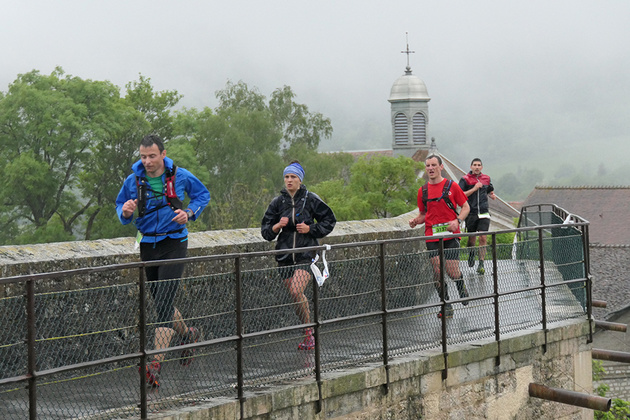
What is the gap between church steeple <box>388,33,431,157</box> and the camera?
122 m

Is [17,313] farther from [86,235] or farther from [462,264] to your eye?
[86,235]

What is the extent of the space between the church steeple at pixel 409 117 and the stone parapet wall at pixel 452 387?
112m

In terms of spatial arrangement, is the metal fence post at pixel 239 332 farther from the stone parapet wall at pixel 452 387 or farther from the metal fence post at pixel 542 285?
the metal fence post at pixel 542 285

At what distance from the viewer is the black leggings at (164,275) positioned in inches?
242

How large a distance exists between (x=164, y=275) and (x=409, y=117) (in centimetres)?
11773

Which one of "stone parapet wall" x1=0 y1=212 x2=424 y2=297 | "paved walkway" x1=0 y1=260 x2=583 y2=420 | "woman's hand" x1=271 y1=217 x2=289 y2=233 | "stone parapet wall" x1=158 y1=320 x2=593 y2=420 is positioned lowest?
"stone parapet wall" x1=158 y1=320 x2=593 y2=420

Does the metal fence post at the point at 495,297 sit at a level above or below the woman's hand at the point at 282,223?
below

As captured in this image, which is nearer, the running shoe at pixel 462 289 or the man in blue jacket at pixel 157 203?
the man in blue jacket at pixel 157 203

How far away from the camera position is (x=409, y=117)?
4840 inches

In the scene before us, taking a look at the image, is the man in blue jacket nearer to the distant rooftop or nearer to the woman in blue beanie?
the woman in blue beanie

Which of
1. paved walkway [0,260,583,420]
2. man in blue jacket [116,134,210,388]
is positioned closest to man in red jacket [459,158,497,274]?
paved walkway [0,260,583,420]

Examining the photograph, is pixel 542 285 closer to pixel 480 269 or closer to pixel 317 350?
pixel 480 269

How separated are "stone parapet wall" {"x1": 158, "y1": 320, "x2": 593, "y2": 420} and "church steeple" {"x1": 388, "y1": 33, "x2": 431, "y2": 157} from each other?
112 m

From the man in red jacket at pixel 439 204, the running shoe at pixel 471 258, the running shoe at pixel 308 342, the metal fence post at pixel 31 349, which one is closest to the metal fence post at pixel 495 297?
the running shoe at pixel 471 258
